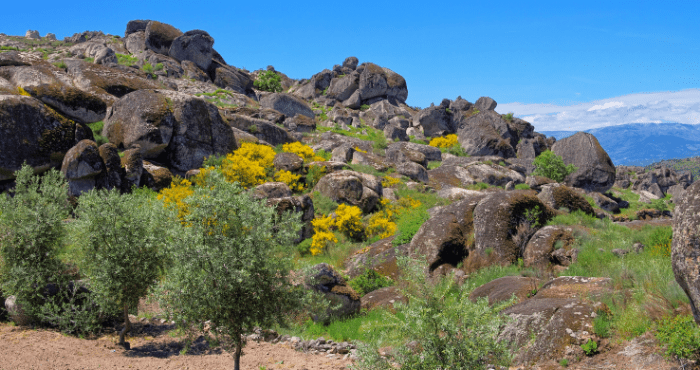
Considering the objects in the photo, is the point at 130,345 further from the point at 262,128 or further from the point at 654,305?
the point at 262,128

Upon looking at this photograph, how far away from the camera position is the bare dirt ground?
30.4 feet

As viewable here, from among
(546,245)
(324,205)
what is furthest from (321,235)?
(546,245)

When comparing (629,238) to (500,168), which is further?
(500,168)

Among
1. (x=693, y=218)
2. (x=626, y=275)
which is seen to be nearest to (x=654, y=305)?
(x=626, y=275)

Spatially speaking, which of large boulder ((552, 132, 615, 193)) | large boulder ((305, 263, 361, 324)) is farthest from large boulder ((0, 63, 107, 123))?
large boulder ((552, 132, 615, 193))

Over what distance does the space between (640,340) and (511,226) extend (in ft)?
22.0

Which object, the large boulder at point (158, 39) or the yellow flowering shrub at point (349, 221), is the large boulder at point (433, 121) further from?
the yellow flowering shrub at point (349, 221)

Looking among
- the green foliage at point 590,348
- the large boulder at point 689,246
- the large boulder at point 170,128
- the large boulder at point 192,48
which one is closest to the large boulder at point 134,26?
the large boulder at point 192,48

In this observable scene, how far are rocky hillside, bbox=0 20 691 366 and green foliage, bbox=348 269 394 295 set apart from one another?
68 centimetres

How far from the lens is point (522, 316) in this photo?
7.90 metres

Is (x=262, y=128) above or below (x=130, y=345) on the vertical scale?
above

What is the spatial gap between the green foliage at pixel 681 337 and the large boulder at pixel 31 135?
→ 24.9 metres

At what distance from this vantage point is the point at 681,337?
5766 millimetres

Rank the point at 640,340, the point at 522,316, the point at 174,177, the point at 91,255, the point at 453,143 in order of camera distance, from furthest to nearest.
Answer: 1. the point at 453,143
2. the point at 174,177
3. the point at 91,255
4. the point at 522,316
5. the point at 640,340
